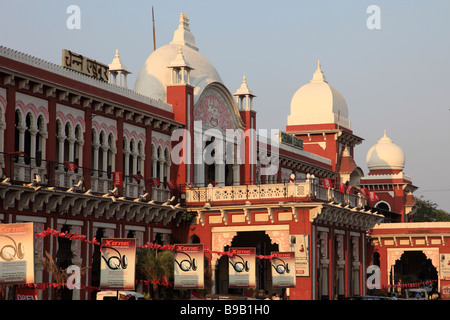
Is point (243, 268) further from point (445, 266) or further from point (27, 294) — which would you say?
point (445, 266)

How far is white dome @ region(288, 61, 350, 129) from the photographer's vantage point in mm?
66188

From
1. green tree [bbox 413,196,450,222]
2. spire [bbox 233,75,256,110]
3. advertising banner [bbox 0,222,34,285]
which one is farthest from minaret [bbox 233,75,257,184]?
green tree [bbox 413,196,450,222]

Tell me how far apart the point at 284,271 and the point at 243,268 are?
3.04 meters

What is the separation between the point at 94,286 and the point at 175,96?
11061mm

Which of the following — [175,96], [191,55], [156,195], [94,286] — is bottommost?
[94,286]

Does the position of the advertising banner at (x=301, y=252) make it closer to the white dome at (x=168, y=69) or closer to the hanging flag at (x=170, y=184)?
the hanging flag at (x=170, y=184)

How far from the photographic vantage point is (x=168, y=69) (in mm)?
46281

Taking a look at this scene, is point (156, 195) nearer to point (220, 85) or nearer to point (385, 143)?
point (220, 85)

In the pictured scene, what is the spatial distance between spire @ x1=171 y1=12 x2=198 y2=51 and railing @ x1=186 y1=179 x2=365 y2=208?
10.1 meters

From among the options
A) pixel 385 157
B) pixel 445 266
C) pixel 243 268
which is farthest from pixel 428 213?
pixel 243 268

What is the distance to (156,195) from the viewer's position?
41.2 meters

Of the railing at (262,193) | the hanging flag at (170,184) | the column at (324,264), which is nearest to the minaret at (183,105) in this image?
the hanging flag at (170,184)
